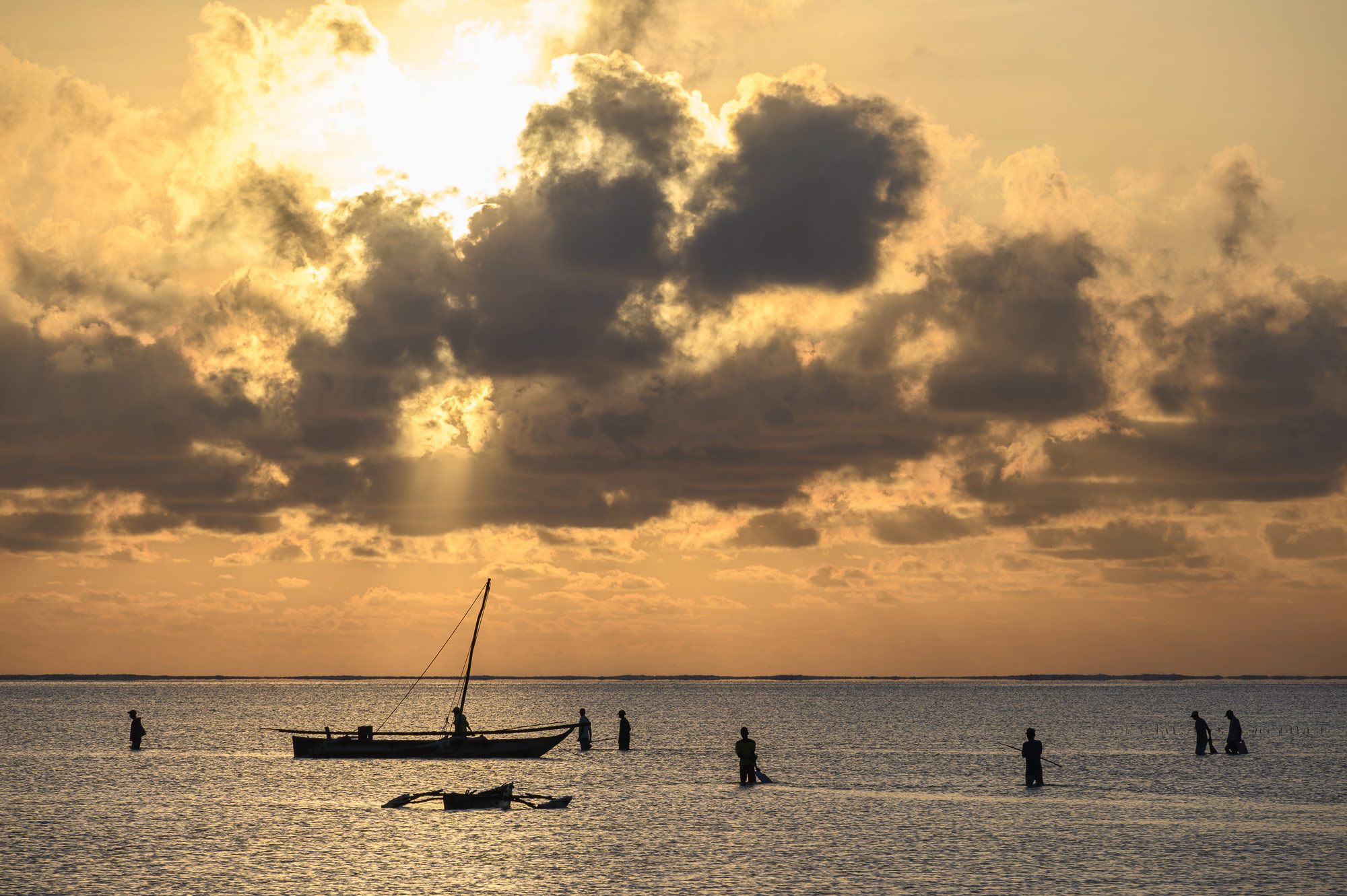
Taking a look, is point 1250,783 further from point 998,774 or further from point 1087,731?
point 1087,731

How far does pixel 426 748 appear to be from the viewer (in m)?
77.3

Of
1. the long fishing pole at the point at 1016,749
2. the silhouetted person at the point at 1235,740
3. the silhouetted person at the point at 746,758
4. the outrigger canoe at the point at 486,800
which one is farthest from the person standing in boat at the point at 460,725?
the silhouetted person at the point at 1235,740

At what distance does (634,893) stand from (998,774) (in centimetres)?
4068

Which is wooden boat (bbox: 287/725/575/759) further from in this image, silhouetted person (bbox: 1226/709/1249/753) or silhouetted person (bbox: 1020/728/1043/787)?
silhouetted person (bbox: 1226/709/1249/753)

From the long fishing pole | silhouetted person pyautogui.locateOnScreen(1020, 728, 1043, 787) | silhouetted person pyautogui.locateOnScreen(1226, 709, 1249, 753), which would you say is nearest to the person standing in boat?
silhouetted person pyautogui.locateOnScreen(1020, 728, 1043, 787)

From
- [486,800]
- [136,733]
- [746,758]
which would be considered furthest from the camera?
[136,733]

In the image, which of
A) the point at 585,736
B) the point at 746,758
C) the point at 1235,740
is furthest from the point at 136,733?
the point at 1235,740

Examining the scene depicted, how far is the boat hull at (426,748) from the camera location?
75438mm

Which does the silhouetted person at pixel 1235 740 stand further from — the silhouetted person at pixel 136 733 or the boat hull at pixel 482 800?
the silhouetted person at pixel 136 733

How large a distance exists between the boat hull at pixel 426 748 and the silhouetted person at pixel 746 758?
54.6 ft

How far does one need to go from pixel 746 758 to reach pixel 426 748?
23499 millimetres

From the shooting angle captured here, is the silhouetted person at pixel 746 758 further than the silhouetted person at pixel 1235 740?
No

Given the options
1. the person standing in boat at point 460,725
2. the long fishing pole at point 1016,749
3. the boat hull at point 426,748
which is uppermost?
the person standing in boat at point 460,725

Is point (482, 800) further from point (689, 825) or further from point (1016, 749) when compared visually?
point (1016, 749)
